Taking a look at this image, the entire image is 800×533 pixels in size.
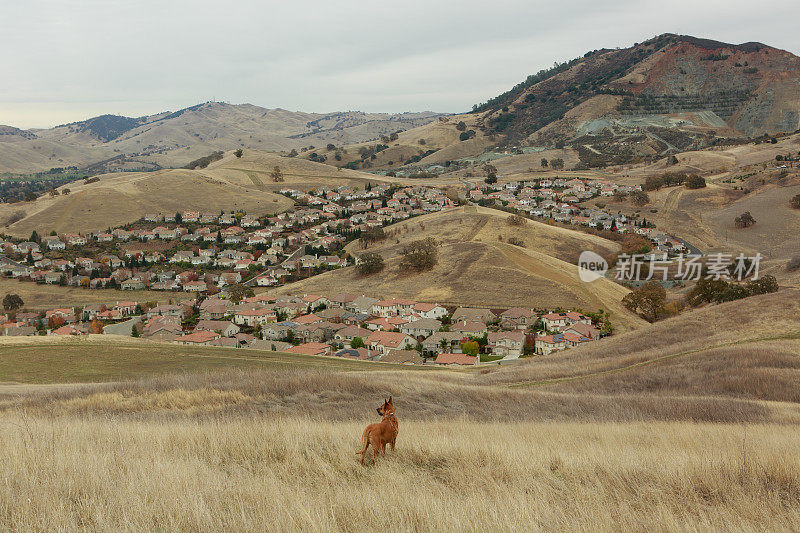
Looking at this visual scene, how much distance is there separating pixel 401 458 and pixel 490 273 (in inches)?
2149

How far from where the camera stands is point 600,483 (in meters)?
4.91

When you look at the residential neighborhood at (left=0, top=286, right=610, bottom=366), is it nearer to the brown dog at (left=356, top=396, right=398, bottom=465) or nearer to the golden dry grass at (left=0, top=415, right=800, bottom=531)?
the golden dry grass at (left=0, top=415, right=800, bottom=531)

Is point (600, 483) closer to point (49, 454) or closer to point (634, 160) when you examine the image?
point (49, 454)

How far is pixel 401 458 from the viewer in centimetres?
588

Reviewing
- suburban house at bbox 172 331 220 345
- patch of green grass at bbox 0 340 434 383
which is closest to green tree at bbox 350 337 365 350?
suburban house at bbox 172 331 220 345

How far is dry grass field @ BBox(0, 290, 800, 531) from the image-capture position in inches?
150

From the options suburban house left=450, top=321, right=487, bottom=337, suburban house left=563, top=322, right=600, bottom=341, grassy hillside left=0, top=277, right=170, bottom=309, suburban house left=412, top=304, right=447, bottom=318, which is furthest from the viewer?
grassy hillside left=0, top=277, right=170, bottom=309

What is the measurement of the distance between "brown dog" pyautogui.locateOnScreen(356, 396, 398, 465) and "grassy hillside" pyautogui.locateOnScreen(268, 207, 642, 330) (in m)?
46.0

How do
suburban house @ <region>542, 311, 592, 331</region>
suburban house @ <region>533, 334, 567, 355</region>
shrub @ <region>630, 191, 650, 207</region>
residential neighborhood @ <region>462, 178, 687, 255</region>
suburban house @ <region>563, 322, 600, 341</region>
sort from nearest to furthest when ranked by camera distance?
suburban house @ <region>533, 334, 567, 355</region>
suburban house @ <region>563, 322, 600, 341</region>
suburban house @ <region>542, 311, 592, 331</region>
residential neighborhood @ <region>462, 178, 687, 255</region>
shrub @ <region>630, 191, 650, 207</region>

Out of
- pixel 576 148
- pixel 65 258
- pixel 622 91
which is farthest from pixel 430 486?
pixel 622 91

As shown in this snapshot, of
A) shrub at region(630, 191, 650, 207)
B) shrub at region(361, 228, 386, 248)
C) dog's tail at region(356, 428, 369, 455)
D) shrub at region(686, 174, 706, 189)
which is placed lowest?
shrub at region(361, 228, 386, 248)

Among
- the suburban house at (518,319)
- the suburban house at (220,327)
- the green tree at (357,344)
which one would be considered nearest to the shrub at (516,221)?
the suburban house at (518,319)

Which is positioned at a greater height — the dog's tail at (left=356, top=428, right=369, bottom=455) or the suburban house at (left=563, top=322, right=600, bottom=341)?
the dog's tail at (left=356, top=428, right=369, bottom=455)

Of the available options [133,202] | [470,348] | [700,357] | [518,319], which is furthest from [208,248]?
[700,357]
